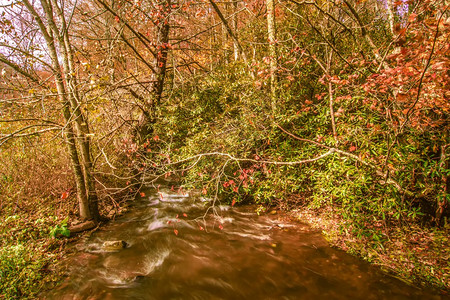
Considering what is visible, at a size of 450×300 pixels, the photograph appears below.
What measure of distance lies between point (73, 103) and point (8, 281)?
3673mm

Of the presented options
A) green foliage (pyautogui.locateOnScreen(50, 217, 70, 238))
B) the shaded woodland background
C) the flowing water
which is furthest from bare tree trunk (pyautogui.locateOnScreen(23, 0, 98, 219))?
the flowing water

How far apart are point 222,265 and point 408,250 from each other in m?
3.42

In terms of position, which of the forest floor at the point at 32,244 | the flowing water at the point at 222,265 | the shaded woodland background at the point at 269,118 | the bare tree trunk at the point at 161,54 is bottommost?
the flowing water at the point at 222,265

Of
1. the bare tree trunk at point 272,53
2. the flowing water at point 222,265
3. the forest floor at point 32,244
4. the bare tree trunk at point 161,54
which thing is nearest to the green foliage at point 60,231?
the forest floor at point 32,244

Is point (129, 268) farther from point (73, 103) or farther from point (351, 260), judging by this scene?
→ point (351, 260)

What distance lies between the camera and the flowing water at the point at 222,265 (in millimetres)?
3600

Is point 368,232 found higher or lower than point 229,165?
lower

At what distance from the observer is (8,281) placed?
3.83 metres

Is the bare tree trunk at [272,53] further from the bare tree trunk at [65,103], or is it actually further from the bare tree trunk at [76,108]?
the bare tree trunk at [65,103]

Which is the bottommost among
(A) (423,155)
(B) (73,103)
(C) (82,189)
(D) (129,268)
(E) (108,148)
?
(D) (129,268)

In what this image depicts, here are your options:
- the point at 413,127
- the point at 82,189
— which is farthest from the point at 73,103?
the point at 413,127

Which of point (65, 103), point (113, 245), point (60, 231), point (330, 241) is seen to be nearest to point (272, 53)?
point (330, 241)

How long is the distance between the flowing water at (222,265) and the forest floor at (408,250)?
193mm

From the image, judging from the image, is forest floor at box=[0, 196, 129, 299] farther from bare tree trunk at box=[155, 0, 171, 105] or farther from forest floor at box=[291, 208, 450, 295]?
forest floor at box=[291, 208, 450, 295]
